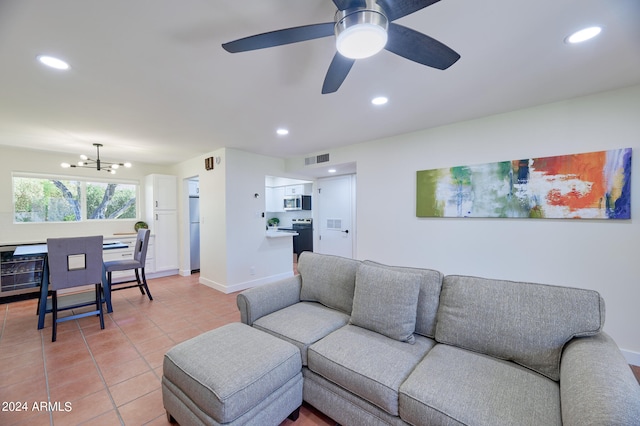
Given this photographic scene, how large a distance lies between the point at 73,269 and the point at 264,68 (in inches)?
120

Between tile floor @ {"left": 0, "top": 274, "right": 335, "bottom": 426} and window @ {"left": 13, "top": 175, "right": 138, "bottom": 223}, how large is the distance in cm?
151

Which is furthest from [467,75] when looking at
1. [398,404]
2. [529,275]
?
[398,404]

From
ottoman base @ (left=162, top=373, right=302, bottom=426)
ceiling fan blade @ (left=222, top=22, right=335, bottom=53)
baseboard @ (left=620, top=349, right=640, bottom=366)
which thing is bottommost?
baseboard @ (left=620, top=349, right=640, bottom=366)

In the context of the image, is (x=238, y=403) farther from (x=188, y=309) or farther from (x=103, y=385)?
(x=188, y=309)

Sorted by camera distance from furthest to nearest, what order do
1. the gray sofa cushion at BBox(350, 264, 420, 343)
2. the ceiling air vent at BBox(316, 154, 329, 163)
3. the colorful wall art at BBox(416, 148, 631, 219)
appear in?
the ceiling air vent at BBox(316, 154, 329, 163), the colorful wall art at BBox(416, 148, 631, 219), the gray sofa cushion at BBox(350, 264, 420, 343)

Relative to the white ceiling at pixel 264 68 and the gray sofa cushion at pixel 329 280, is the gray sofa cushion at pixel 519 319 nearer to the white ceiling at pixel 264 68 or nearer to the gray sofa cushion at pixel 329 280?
the gray sofa cushion at pixel 329 280

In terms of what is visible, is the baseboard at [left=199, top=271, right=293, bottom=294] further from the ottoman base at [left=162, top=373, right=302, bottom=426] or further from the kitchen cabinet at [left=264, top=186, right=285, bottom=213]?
the kitchen cabinet at [left=264, top=186, right=285, bottom=213]

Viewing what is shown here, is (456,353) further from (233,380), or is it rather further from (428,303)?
(233,380)

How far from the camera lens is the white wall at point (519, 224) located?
2268mm

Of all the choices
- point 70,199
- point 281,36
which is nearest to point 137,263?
point 70,199

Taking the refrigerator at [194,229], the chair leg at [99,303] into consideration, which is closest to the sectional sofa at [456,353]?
the chair leg at [99,303]

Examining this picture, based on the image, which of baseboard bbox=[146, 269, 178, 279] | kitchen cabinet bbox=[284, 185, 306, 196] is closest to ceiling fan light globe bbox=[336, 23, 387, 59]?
baseboard bbox=[146, 269, 178, 279]

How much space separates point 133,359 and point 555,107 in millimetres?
4627

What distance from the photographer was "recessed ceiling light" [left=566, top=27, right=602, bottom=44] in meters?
1.51
